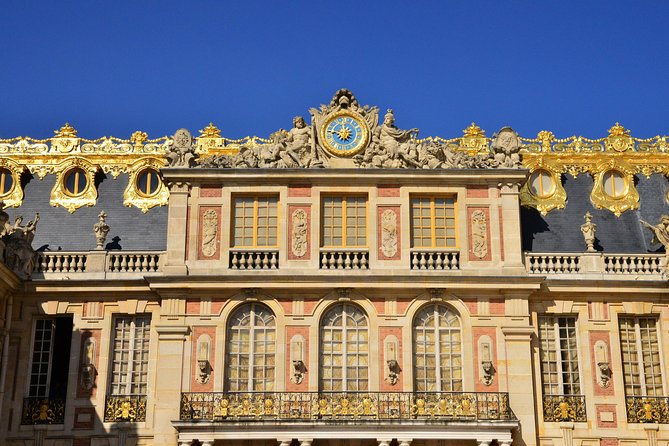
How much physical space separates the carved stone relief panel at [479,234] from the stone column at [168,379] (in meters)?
8.09

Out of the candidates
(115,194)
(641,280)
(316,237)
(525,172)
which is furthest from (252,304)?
(641,280)

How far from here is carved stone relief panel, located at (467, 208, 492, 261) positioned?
2948cm

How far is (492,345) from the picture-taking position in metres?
28.6

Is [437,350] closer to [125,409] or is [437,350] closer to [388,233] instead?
[388,233]

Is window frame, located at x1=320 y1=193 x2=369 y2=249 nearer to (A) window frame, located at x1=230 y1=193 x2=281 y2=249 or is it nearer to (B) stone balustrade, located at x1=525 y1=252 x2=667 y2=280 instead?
(A) window frame, located at x1=230 y1=193 x2=281 y2=249

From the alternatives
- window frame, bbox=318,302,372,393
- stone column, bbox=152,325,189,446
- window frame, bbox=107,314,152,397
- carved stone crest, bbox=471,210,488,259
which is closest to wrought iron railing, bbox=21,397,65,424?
window frame, bbox=107,314,152,397

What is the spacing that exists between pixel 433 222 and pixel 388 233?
136 cm


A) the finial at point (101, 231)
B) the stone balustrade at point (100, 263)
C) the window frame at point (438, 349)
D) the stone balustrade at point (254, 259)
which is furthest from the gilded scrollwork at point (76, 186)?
the window frame at point (438, 349)

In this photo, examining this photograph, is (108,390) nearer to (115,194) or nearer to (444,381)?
(115,194)

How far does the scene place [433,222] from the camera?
98.5ft

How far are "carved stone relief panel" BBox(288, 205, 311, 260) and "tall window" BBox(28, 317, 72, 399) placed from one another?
21.8 feet

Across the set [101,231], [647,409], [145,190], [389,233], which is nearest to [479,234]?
[389,233]

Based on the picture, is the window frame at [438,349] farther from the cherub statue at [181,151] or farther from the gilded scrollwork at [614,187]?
the cherub statue at [181,151]

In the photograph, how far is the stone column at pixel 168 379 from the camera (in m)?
27.7
